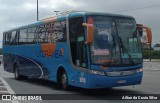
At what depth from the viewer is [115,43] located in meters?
15.1

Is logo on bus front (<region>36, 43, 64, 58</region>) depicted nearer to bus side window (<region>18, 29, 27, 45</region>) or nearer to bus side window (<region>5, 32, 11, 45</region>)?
bus side window (<region>18, 29, 27, 45</region>)

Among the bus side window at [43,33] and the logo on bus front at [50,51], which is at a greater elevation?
the bus side window at [43,33]

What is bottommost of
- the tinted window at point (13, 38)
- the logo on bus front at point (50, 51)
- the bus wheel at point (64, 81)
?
the bus wheel at point (64, 81)

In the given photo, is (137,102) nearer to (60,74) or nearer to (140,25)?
(140,25)

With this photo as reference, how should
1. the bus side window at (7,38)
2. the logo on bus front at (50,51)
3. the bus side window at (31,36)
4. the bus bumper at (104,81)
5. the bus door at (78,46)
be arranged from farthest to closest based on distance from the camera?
the bus side window at (7,38) < the bus side window at (31,36) < the logo on bus front at (50,51) < the bus door at (78,46) < the bus bumper at (104,81)

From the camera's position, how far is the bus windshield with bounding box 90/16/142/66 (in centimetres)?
1476

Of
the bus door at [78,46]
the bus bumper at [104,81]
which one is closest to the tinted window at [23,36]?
the bus door at [78,46]

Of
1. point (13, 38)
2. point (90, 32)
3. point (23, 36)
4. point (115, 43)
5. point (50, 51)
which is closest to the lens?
point (90, 32)

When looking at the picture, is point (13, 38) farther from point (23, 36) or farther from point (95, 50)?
point (95, 50)

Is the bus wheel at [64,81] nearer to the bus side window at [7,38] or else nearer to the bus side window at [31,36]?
the bus side window at [31,36]

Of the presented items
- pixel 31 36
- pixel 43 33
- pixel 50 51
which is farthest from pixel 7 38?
pixel 50 51

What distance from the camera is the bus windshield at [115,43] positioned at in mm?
14758

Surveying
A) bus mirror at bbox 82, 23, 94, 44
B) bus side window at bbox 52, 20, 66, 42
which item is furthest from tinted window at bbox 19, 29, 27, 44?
bus mirror at bbox 82, 23, 94, 44

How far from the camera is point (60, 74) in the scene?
17750 millimetres
